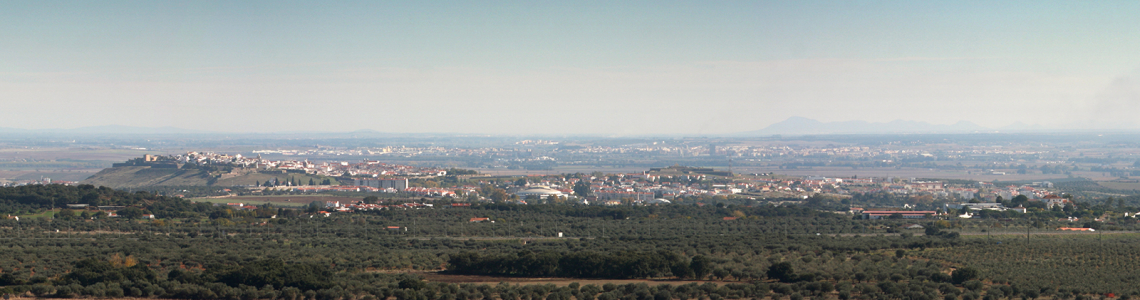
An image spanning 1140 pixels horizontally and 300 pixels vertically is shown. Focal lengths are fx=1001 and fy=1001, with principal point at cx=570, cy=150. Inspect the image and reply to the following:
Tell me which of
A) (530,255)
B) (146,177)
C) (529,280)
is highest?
(530,255)

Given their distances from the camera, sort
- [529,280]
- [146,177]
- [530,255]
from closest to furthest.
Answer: [529,280]
[530,255]
[146,177]

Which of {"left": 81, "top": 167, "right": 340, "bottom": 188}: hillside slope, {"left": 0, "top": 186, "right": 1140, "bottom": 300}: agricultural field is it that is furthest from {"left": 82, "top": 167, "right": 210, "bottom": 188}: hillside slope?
{"left": 0, "top": 186, "right": 1140, "bottom": 300}: agricultural field

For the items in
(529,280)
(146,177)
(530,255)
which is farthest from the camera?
(146,177)

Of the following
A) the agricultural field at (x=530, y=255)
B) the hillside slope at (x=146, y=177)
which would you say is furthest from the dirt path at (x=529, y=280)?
the hillside slope at (x=146, y=177)

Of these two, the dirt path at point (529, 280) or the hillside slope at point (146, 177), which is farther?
the hillside slope at point (146, 177)

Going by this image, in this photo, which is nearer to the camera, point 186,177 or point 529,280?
point 529,280

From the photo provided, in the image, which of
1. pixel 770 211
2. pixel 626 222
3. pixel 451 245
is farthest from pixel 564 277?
pixel 770 211

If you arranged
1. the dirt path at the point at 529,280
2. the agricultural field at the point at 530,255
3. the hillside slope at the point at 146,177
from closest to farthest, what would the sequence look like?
the agricultural field at the point at 530,255, the dirt path at the point at 529,280, the hillside slope at the point at 146,177

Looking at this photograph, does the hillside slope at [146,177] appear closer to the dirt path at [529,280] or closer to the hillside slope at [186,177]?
the hillside slope at [186,177]

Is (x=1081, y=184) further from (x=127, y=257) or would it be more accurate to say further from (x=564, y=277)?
(x=127, y=257)

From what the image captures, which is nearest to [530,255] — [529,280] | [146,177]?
[529,280]

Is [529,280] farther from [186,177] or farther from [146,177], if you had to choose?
[146,177]
